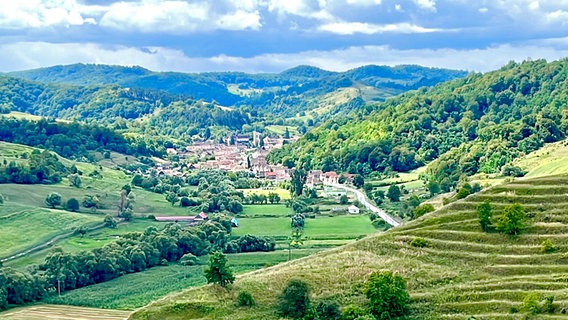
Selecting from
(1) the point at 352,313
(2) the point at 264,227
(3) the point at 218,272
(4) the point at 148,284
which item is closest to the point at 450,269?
(1) the point at 352,313

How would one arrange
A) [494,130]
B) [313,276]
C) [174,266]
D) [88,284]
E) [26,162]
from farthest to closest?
[494,130] → [26,162] → [174,266] → [88,284] → [313,276]

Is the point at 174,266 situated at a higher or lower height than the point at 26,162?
lower

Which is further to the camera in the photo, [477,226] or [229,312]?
[477,226]

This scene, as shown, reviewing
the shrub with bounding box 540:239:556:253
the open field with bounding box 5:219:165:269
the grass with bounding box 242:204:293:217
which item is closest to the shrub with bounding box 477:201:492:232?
the shrub with bounding box 540:239:556:253

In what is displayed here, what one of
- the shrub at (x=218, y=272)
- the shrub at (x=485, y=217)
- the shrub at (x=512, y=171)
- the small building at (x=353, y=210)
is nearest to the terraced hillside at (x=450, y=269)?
the shrub at (x=485, y=217)

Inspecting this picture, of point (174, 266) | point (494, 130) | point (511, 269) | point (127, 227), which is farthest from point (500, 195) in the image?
point (494, 130)

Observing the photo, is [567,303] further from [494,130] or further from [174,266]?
[494,130]

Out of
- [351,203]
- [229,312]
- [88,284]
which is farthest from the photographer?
[351,203]
